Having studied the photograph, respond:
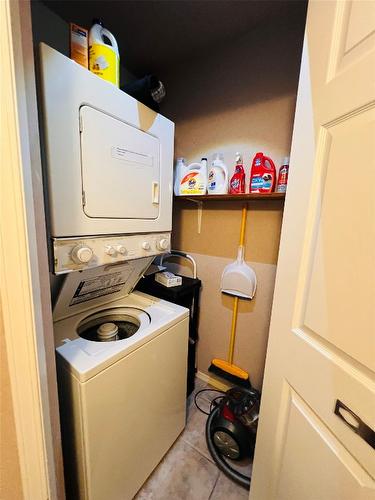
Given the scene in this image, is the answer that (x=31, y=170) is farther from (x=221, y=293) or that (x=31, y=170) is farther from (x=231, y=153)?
(x=221, y=293)

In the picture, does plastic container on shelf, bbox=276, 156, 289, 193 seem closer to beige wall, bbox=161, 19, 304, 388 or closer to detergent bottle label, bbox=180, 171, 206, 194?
beige wall, bbox=161, 19, 304, 388

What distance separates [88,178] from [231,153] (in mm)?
1380

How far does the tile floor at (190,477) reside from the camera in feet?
4.74

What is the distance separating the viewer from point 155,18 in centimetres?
157

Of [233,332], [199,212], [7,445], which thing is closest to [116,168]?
[199,212]

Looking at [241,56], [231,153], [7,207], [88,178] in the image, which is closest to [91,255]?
[88,178]

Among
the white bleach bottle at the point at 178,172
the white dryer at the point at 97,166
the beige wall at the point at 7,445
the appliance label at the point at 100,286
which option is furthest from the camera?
the white bleach bottle at the point at 178,172

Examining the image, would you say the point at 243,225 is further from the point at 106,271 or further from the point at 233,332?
the point at 106,271

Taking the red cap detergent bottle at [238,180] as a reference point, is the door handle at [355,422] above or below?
below

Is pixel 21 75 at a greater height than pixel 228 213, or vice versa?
pixel 21 75

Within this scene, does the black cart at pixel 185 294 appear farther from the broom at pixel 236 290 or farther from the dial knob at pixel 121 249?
the dial knob at pixel 121 249

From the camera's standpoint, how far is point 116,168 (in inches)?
46.6

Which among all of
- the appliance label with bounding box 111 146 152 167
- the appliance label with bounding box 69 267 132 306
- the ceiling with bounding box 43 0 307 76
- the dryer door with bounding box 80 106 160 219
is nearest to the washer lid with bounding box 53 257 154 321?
the appliance label with bounding box 69 267 132 306

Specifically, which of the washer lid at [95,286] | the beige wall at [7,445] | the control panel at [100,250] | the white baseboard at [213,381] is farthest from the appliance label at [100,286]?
the white baseboard at [213,381]
